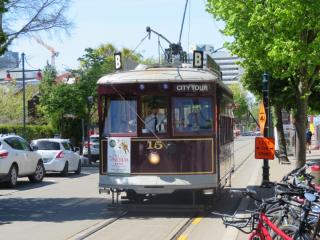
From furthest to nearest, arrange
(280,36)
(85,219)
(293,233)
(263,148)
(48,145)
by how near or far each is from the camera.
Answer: (48,145) < (263,148) < (280,36) < (85,219) < (293,233)

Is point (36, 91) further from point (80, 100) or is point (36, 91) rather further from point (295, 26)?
point (295, 26)

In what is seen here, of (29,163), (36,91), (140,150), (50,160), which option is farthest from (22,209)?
(36,91)

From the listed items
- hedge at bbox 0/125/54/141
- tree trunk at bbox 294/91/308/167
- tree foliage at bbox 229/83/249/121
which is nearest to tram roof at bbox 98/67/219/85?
tree trunk at bbox 294/91/308/167

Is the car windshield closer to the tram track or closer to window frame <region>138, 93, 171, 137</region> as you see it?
the tram track

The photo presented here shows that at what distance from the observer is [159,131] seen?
42.8ft

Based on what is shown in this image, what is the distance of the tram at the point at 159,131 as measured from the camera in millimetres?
12750

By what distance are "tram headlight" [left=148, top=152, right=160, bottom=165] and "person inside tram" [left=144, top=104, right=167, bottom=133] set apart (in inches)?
19.7

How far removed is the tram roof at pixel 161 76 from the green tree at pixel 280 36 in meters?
3.69

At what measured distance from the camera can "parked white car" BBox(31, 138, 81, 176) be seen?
2500 centimetres

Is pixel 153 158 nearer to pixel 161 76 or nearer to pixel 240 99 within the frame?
pixel 161 76

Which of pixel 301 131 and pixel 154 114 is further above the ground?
pixel 154 114

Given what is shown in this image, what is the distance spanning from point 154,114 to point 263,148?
238 inches

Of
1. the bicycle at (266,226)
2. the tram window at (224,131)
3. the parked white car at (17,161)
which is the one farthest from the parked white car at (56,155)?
the bicycle at (266,226)

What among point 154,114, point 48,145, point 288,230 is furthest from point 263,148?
point 288,230
